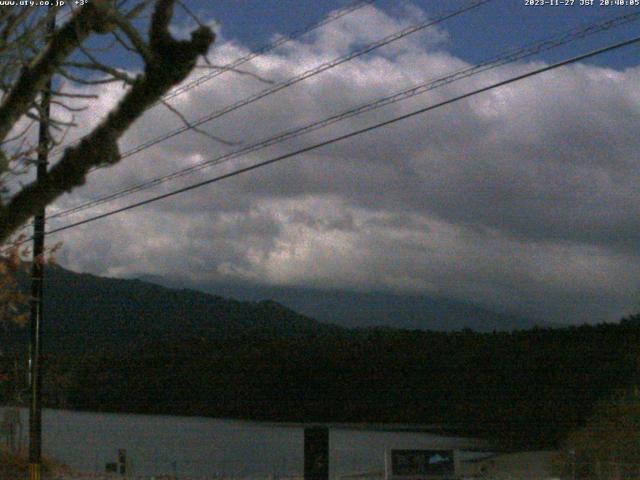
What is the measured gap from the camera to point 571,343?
27.0m

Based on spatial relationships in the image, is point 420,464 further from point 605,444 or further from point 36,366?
point 36,366

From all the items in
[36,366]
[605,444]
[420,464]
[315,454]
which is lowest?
[605,444]

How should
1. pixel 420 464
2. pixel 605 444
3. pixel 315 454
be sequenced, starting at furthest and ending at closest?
pixel 605 444 < pixel 315 454 < pixel 420 464

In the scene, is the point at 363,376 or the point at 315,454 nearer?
the point at 315,454

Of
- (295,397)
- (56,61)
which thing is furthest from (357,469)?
(56,61)

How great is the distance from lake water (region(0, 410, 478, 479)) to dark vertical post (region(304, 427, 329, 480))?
526 cm

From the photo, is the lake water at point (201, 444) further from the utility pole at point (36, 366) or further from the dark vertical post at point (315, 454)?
the dark vertical post at point (315, 454)

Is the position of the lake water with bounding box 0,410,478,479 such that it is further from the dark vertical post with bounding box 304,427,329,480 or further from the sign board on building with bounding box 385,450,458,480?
the sign board on building with bounding box 385,450,458,480

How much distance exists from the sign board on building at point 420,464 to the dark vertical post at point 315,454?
4.32 ft

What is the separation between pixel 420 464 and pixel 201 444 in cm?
1018

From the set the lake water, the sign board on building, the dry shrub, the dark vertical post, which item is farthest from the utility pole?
the dry shrub

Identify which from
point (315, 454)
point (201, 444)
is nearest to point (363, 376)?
point (201, 444)

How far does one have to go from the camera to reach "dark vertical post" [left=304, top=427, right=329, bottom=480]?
57.7 feet

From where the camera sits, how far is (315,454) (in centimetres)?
1766
